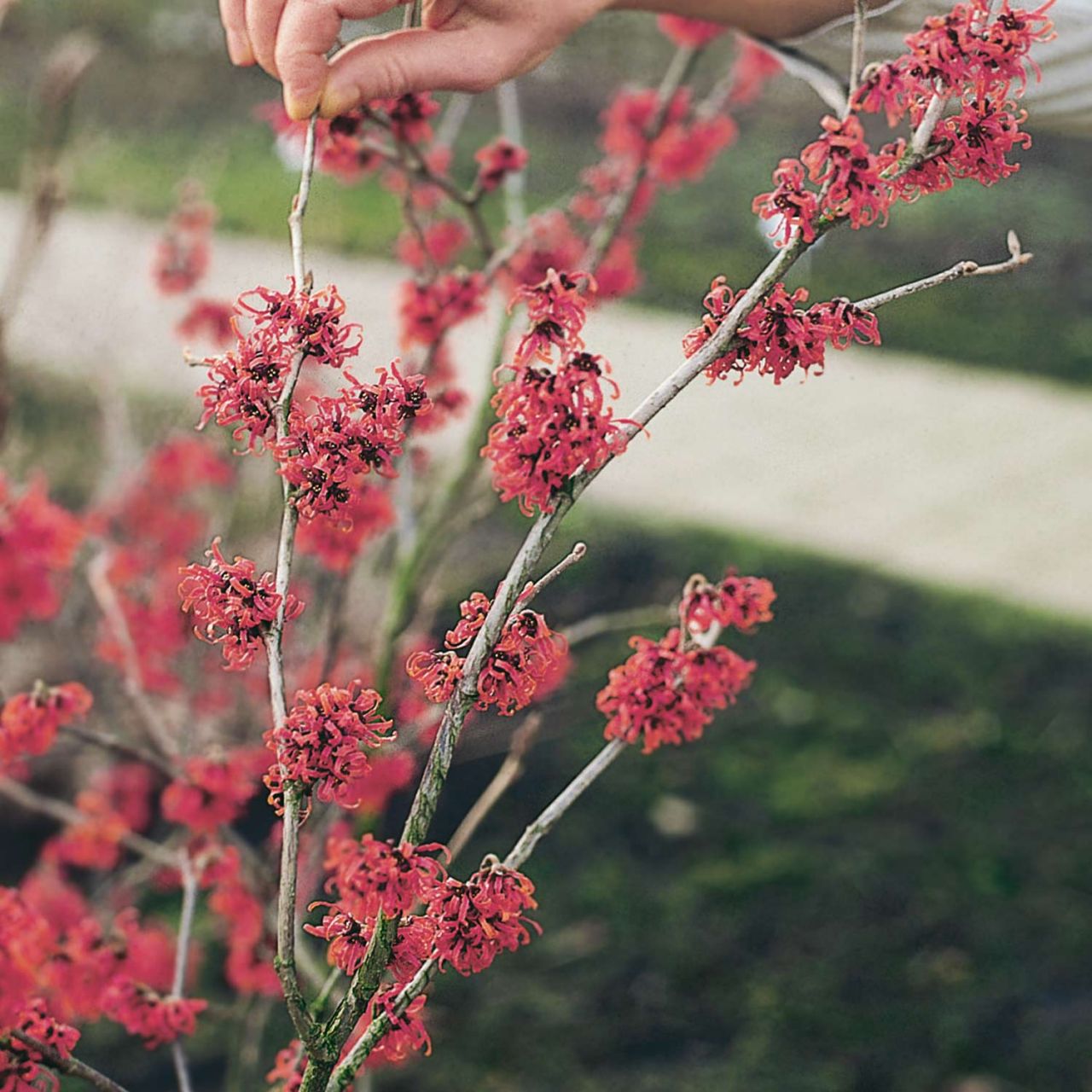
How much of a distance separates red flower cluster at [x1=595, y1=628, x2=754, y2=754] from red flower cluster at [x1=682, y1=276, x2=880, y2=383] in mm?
251

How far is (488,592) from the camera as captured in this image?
333cm

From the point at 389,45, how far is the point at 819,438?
12.0 feet

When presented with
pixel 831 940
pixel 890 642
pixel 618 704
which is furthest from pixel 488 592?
pixel 618 704

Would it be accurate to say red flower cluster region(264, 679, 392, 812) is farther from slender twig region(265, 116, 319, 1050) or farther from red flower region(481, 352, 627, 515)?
red flower region(481, 352, 627, 515)

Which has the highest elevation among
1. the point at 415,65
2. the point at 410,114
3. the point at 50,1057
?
the point at 410,114

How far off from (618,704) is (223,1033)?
1.52 m

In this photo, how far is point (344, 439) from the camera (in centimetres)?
88

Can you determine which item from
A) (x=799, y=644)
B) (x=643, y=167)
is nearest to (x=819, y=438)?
(x=799, y=644)

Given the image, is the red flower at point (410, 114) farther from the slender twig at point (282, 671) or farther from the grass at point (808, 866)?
the grass at point (808, 866)

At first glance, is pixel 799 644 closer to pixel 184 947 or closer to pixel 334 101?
pixel 184 947

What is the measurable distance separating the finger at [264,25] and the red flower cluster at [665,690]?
0.49m

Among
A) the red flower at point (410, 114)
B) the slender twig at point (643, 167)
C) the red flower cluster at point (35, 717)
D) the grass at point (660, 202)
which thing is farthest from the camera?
the grass at point (660, 202)

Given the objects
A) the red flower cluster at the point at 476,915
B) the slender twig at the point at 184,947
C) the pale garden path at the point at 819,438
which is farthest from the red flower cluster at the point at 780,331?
the pale garden path at the point at 819,438

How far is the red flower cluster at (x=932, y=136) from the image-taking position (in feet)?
2.77
